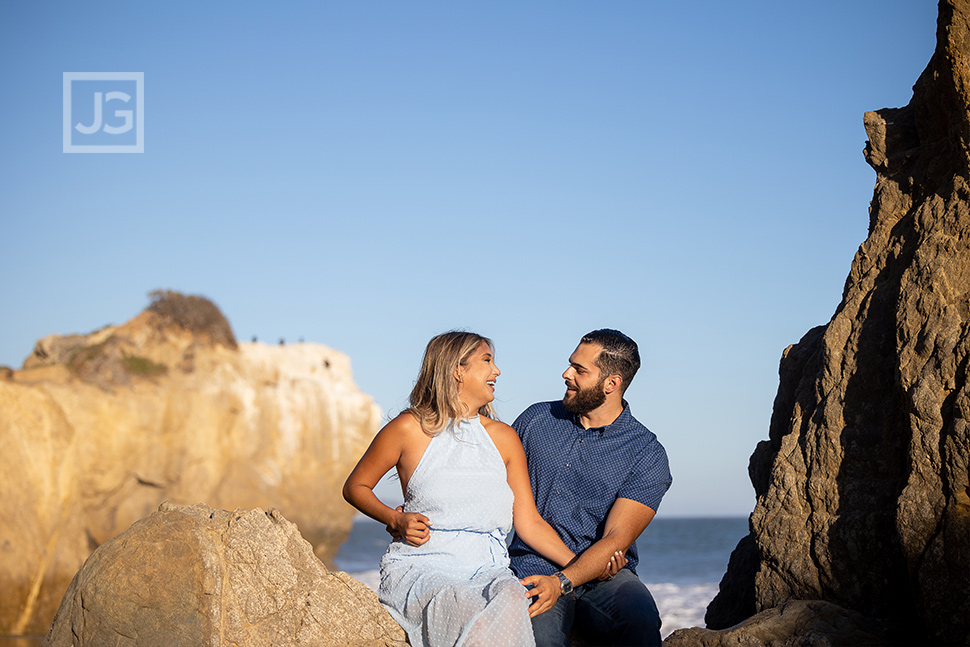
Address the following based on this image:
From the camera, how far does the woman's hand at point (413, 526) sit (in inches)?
153

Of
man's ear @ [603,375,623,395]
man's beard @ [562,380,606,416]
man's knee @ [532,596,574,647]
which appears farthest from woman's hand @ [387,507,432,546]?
man's ear @ [603,375,623,395]

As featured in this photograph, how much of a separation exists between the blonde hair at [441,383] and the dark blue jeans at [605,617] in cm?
113

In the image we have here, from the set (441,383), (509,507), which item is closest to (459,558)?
(509,507)

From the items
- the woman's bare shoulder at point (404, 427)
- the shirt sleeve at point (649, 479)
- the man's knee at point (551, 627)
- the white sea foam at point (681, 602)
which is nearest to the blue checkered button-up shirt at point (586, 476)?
the shirt sleeve at point (649, 479)

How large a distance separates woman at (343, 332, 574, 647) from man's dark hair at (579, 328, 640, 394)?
33.0 inches

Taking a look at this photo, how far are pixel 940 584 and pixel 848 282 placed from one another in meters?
2.04

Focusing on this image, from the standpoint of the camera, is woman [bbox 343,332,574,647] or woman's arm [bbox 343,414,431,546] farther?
woman's arm [bbox 343,414,431,546]

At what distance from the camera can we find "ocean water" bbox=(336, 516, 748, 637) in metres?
22.5

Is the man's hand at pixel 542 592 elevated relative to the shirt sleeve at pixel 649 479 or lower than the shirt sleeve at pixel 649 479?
lower

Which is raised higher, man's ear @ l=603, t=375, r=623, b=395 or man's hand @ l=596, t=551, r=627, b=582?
man's ear @ l=603, t=375, r=623, b=395

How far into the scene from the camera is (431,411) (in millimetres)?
4211

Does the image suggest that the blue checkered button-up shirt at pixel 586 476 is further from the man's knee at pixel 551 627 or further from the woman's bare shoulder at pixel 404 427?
the woman's bare shoulder at pixel 404 427

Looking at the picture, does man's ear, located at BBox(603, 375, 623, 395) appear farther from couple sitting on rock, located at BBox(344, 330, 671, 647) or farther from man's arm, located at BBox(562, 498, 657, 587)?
man's arm, located at BBox(562, 498, 657, 587)

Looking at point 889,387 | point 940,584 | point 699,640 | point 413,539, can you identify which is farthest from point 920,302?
point 413,539
